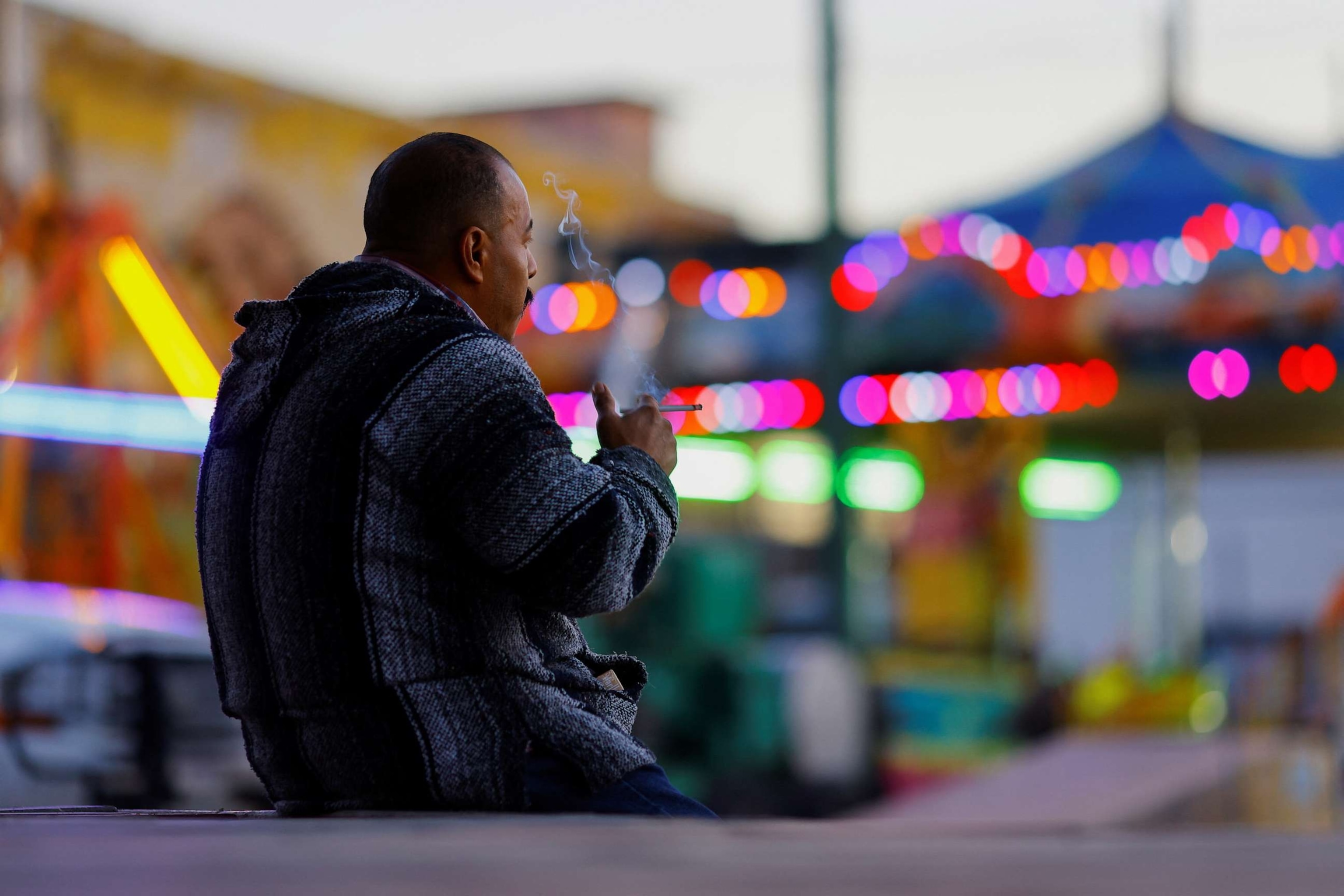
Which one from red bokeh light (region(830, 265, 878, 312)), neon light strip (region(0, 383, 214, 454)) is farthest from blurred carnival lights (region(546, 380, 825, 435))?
neon light strip (region(0, 383, 214, 454))

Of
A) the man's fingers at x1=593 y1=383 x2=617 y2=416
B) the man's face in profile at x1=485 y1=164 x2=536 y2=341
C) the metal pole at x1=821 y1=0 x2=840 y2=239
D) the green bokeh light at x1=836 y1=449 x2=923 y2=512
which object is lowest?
the man's fingers at x1=593 y1=383 x2=617 y2=416

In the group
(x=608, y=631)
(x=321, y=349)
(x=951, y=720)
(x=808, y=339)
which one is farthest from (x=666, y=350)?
(x=321, y=349)

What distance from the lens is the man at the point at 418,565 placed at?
Result: 183 cm

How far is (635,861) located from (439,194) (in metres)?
0.95

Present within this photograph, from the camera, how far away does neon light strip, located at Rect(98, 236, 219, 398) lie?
10.6m

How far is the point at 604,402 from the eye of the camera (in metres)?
2.07

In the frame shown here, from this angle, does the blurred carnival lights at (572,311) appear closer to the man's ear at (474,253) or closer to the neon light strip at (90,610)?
the neon light strip at (90,610)

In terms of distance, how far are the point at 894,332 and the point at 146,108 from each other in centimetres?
547

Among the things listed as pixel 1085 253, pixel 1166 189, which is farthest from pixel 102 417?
pixel 1166 189

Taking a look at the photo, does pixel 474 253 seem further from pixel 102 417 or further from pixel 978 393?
pixel 978 393

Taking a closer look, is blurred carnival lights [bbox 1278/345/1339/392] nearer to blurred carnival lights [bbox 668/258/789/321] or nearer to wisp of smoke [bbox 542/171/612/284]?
blurred carnival lights [bbox 668/258/789/321]

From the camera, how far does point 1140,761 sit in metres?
7.73

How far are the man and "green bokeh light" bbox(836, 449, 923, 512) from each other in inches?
400

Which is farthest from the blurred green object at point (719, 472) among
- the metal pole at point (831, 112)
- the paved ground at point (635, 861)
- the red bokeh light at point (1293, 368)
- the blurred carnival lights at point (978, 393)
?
the paved ground at point (635, 861)
